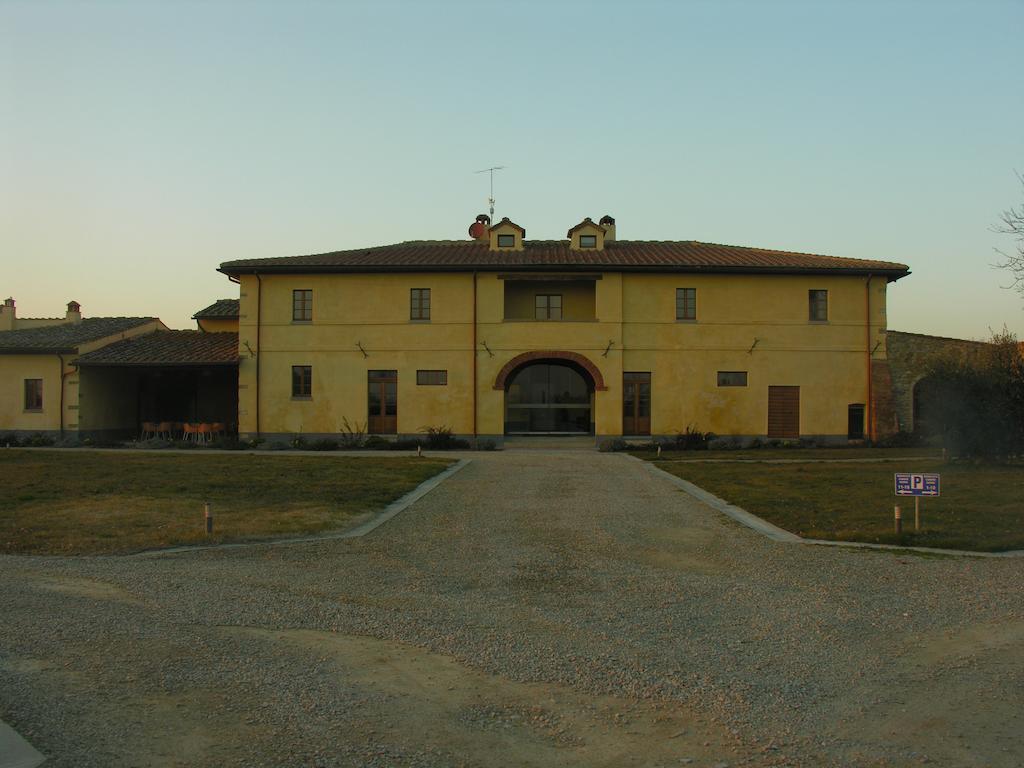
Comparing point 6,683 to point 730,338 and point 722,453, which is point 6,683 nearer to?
point 722,453

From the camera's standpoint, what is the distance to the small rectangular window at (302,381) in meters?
31.7

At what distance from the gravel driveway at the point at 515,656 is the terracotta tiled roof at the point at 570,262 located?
21316 millimetres

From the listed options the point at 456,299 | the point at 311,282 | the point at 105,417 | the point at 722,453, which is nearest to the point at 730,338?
Answer: the point at 722,453

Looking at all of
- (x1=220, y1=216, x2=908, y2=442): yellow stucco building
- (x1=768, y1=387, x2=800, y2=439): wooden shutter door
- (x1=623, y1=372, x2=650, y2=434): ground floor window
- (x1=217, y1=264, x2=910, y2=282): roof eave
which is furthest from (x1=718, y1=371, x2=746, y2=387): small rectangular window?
(x1=217, y1=264, x2=910, y2=282): roof eave

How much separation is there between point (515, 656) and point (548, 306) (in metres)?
26.7

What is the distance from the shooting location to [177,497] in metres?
14.9

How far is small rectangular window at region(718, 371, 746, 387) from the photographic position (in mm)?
31203

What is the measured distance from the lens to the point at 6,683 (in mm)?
5320

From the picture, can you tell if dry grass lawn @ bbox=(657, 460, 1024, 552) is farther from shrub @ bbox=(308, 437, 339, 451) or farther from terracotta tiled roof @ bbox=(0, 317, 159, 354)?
terracotta tiled roof @ bbox=(0, 317, 159, 354)

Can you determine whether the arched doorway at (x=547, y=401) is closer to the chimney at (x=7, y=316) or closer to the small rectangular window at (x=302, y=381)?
the small rectangular window at (x=302, y=381)

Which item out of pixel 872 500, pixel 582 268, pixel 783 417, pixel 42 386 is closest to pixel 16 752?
pixel 872 500

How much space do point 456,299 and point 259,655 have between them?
25.9 metres

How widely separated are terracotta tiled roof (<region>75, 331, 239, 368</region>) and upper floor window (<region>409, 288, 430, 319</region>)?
21.9 ft

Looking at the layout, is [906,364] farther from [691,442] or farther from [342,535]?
[342,535]
